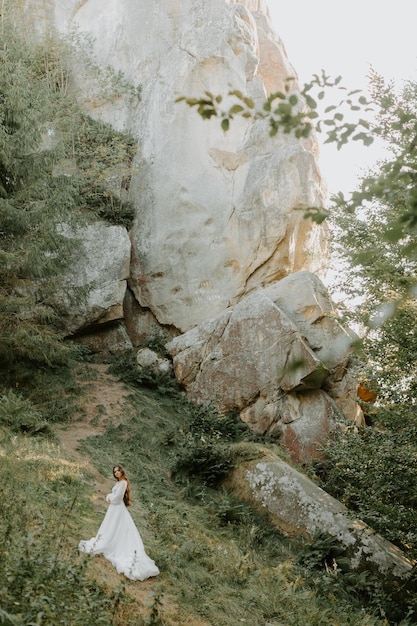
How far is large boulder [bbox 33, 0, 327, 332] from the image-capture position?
21.2 meters

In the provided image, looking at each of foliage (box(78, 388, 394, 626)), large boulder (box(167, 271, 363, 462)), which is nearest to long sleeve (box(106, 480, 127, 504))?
foliage (box(78, 388, 394, 626))

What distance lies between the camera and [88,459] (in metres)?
12.7

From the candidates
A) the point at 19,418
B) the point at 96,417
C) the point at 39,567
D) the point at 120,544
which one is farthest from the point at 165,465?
Result: the point at 39,567

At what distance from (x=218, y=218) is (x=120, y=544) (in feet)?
48.6

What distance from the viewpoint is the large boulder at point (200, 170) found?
21250 millimetres

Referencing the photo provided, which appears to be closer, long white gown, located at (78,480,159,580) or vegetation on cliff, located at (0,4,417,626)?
vegetation on cliff, located at (0,4,417,626)

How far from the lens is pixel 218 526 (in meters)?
11.6

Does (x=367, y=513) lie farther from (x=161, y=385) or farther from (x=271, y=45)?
(x=271, y=45)

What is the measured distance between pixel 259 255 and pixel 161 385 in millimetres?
6277

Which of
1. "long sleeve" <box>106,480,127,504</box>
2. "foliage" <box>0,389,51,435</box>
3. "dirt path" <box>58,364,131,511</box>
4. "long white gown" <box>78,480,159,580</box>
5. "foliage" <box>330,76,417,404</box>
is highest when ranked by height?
"foliage" <box>330,76,417,404</box>

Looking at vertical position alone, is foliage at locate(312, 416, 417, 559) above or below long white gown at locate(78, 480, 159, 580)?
above

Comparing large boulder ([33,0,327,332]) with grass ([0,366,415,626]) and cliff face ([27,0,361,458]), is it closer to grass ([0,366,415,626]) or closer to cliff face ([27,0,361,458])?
cliff face ([27,0,361,458])

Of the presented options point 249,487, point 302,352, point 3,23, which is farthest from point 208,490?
point 3,23

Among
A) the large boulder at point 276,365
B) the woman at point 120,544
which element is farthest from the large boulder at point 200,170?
the woman at point 120,544
